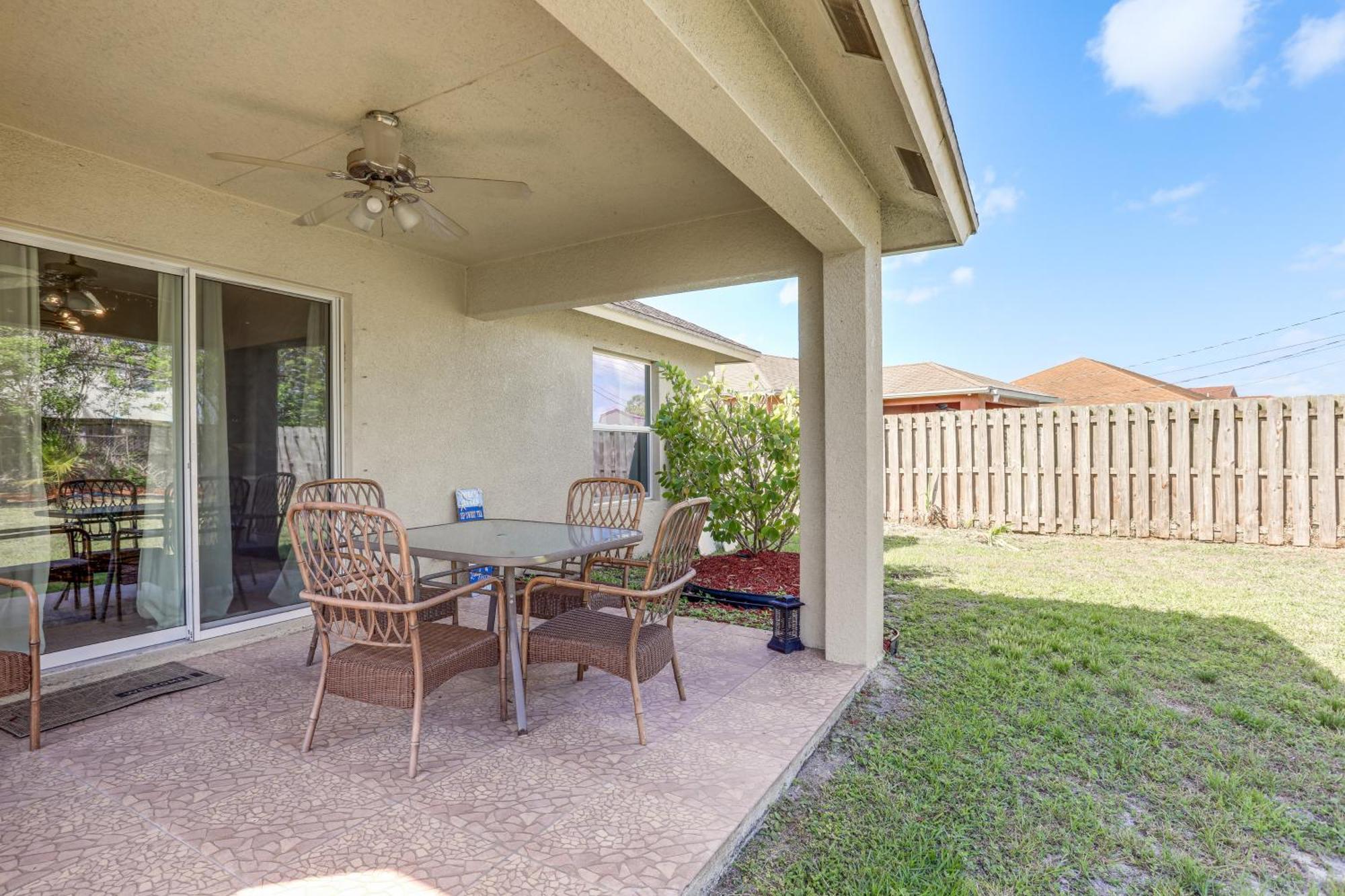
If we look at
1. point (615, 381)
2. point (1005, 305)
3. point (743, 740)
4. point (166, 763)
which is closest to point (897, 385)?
point (615, 381)

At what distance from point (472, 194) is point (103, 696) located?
3.18 m

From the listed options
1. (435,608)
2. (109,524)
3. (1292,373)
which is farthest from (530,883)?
(1292,373)

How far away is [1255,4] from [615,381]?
24.0 meters

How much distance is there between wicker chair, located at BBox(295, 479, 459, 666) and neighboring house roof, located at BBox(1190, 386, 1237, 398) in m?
31.1

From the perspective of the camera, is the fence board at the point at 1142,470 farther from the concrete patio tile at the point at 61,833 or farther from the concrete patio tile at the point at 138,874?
the concrete patio tile at the point at 61,833

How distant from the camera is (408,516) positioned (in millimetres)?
4828

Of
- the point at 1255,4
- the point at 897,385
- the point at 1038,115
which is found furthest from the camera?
the point at 1038,115

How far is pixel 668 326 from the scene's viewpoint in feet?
23.6

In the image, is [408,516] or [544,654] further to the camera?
[408,516]

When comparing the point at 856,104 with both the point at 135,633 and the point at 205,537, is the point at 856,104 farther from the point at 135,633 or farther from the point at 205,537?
the point at 135,633

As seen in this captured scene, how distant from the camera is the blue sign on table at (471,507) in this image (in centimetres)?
516

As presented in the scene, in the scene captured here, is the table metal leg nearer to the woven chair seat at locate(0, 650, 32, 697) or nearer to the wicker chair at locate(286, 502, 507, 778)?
the wicker chair at locate(286, 502, 507, 778)

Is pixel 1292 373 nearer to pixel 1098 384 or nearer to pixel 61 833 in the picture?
pixel 1098 384

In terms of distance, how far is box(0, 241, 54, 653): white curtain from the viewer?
307cm
